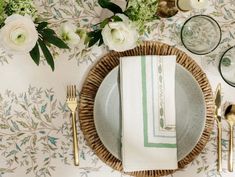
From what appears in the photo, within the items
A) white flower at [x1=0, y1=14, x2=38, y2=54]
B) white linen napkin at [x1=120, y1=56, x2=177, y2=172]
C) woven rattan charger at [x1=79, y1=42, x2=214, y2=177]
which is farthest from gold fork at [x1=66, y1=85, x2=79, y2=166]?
white flower at [x1=0, y1=14, x2=38, y2=54]

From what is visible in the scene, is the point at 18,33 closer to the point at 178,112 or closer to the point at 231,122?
the point at 178,112

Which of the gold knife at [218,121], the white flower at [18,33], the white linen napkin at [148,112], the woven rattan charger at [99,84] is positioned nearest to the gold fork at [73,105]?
the woven rattan charger at [99,84]

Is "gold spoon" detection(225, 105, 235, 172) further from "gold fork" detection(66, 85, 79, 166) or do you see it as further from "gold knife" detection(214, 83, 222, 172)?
"gold fork" detection(66, 85, 79, 166)

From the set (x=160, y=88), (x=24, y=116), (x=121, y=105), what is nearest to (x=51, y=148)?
(x=24, y=116)

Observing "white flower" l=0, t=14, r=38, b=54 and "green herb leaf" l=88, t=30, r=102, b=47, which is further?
"green herb leaf" l=88, t=30, r=102, b=47

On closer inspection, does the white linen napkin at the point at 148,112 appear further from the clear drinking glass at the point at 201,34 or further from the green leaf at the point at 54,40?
the green leaf at the point at 54,40

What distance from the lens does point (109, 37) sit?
3.19 ft

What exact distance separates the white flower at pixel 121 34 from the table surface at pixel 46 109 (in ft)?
0.68

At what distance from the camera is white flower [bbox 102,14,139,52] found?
0.95m

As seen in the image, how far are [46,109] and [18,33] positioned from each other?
0.34m

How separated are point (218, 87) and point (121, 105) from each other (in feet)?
1.01

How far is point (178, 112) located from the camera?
46.5 inches

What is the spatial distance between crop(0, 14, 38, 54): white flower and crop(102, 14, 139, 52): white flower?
0.60ft

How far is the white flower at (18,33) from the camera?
89 centimetres
